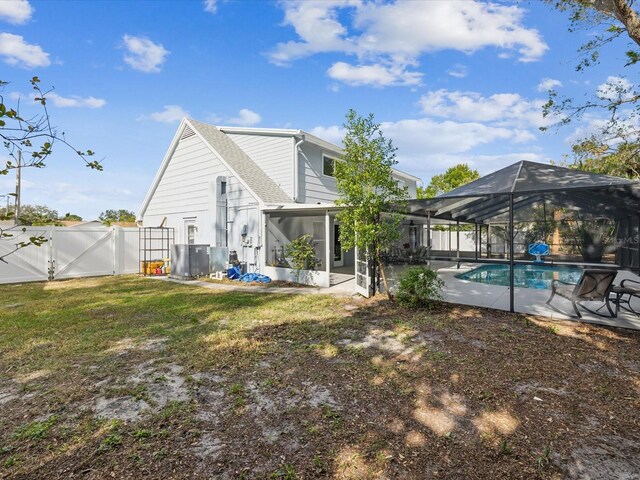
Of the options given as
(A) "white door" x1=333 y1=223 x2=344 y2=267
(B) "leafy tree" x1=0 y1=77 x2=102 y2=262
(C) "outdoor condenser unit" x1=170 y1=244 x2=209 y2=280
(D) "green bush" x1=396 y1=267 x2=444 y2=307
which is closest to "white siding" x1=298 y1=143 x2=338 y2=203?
(A) "white door" x1=333 y1=223 x2=344 y2=267

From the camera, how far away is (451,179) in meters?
34.1

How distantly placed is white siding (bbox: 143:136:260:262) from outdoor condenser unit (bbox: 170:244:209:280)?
2.58 feet

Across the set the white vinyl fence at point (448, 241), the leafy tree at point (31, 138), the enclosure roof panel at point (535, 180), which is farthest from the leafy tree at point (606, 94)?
the white vinyl fence at point (448, 241)

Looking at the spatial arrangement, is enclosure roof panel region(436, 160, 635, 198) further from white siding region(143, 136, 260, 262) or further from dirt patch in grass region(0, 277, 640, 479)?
white siding region(143, 136, 260, 262)

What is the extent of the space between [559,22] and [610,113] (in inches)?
112

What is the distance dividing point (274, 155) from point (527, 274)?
12.6 m

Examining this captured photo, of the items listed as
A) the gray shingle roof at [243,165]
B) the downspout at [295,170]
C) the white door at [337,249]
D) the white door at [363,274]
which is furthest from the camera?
the white door at [337,249]

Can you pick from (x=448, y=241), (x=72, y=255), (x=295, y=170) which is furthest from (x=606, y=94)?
(x=448, y=241)

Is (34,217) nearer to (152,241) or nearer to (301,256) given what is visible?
(301,256)

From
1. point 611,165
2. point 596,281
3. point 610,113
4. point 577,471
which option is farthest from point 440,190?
point 577,471

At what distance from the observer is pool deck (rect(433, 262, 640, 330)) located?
259 inches

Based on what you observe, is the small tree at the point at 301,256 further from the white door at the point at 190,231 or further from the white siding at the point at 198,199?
the white door at the point at 190,231

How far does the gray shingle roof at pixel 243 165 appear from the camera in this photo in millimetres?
13389

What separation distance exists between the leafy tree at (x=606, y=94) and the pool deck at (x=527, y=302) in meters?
4.85
